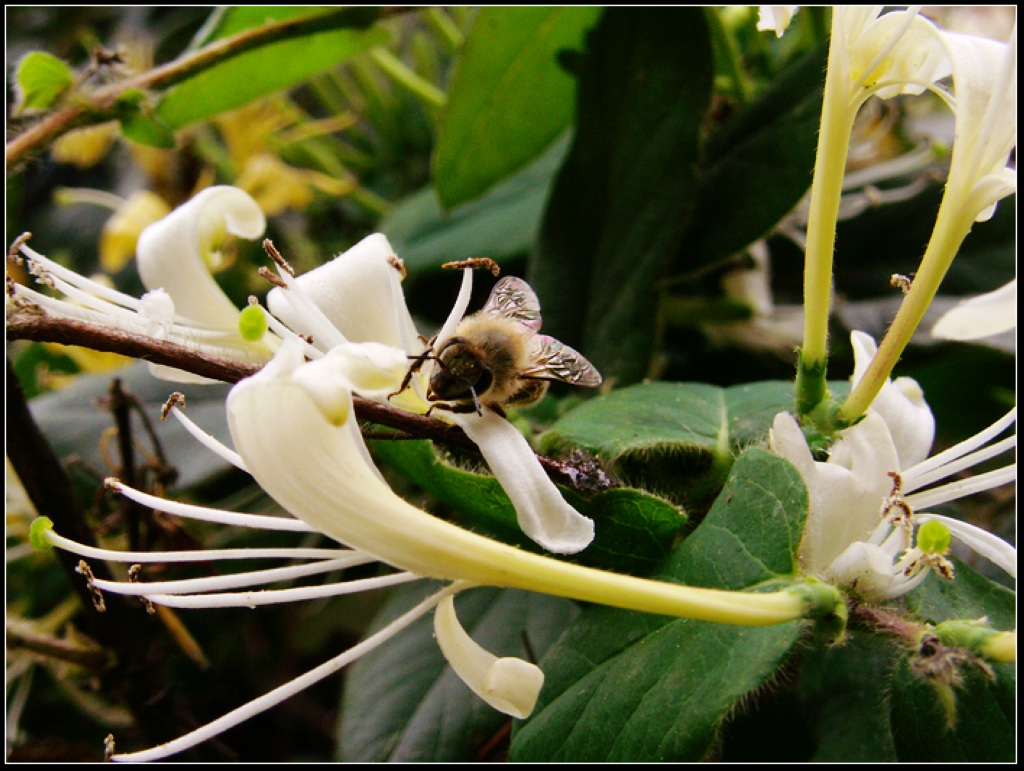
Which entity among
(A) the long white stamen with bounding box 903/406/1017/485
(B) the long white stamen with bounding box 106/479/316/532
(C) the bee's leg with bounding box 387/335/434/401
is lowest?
(A) the long white stamen with bounding box 903/406/1017/485

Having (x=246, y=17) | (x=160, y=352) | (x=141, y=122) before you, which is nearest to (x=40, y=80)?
(x=141, y=122)

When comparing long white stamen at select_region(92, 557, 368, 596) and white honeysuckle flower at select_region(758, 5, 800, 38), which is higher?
white honeysuckle flower at select_region(758, 5, 800, 38)

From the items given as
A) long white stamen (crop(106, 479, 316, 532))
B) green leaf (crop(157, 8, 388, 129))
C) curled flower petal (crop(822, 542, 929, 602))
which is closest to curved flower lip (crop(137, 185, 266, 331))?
long white stamen (crop(106, 479, 316, 532))

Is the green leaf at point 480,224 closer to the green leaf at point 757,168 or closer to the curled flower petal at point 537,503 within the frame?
the green leaf at point 757,168

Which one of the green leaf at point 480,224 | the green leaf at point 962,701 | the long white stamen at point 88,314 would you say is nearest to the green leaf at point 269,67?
the green leaf at point 480,224

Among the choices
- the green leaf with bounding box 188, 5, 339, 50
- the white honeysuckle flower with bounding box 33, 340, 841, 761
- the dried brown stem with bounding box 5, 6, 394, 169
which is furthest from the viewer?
the green leaf with bounding box 188, 5, 339, 50

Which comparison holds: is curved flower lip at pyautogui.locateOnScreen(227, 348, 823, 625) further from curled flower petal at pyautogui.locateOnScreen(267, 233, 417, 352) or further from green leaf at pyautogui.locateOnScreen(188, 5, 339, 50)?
green leaf at pyautogui.locateOnScreen(188, 5, 339, 50)

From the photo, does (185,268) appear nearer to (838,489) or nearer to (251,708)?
(251,708)
